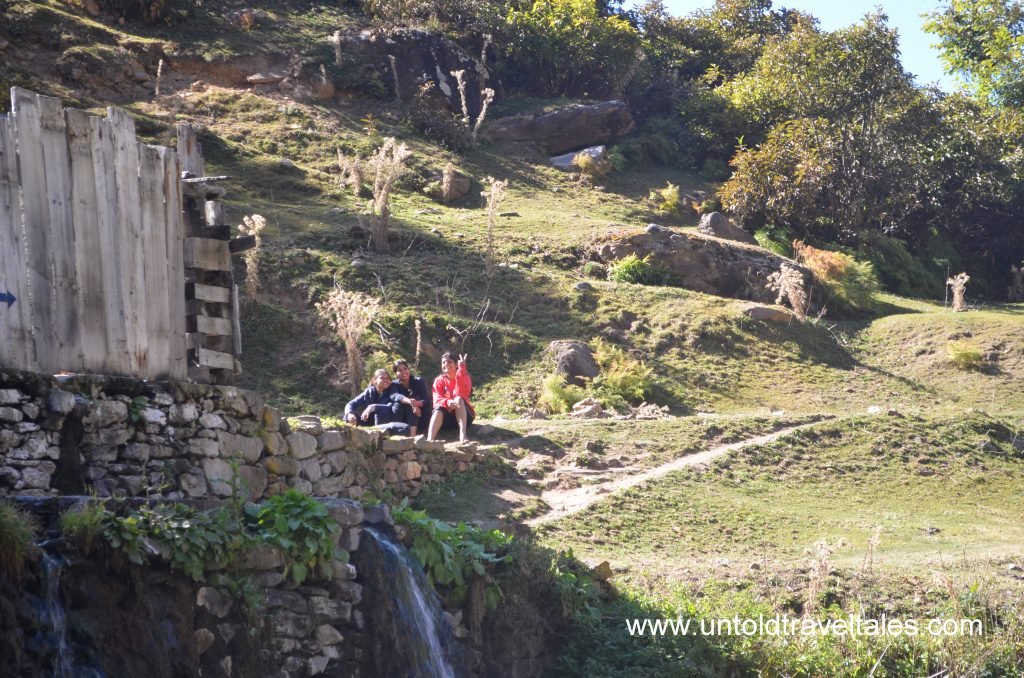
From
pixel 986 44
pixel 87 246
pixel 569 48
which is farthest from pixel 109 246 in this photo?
pixel 986 44

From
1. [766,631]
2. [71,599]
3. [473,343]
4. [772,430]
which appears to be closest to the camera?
[71,599]

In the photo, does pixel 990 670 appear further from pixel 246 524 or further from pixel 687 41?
pixel 687 41

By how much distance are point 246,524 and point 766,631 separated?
4148 mm

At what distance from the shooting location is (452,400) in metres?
13.0

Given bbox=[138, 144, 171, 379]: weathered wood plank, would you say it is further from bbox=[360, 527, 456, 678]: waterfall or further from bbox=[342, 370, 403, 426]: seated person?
bbox=[342, 370, 403, 426]: seated person

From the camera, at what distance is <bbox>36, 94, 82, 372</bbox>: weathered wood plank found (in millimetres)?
7008

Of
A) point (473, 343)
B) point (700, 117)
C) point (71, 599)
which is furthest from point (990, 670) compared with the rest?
point (700, 117)

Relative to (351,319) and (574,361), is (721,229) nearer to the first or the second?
(574,361)

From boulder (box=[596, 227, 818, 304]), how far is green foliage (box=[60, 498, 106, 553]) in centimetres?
1657

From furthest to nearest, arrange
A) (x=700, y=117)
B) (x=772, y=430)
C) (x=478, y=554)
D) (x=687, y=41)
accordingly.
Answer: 1. (x=687, y=41)
2. (x=700, y=117)
3. (x=772, y=430)
4. (x=478, y=554)

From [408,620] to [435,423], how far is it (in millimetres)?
6075

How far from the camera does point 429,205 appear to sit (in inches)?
906

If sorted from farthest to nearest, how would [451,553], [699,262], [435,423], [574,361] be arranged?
[699,262] → [574,361] → [435,423] → [451,553]

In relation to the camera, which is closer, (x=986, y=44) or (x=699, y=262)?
(x=699, y=262)
